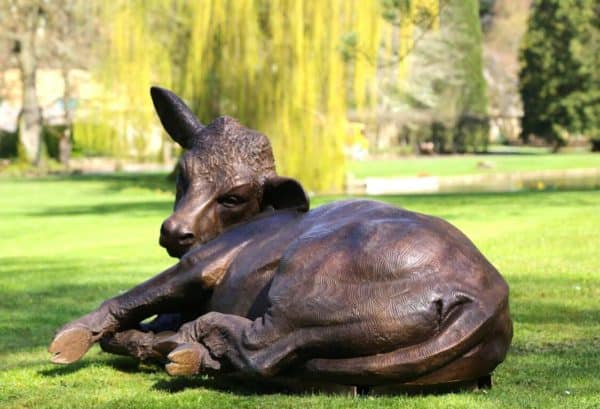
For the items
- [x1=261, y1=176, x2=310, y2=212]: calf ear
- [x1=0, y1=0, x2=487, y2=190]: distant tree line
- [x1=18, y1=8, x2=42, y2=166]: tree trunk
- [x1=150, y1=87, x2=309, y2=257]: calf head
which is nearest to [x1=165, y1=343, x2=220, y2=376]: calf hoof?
[x1=150, y1=87, x2=309, y2=257]: calf head

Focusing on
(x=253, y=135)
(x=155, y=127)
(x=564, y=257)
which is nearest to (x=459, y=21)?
(x=155, y=127)

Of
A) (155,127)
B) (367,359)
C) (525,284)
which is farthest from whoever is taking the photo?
(155,127)

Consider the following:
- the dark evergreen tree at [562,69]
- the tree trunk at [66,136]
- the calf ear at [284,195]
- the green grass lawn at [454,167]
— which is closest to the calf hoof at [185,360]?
the calf ear at [284,195]

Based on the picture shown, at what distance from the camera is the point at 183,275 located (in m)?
5.77

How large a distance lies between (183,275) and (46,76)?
220 ft

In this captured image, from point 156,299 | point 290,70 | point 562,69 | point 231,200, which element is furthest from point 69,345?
point 562,69

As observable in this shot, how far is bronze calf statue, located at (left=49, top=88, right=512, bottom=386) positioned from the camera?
4.85 meters

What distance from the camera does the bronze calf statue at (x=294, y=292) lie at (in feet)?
15.9

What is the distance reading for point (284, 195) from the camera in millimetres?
5957

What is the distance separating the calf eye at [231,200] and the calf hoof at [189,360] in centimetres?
92

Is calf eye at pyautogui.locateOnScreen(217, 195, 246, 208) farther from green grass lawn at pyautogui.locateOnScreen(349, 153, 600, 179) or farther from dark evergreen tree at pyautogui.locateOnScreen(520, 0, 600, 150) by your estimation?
dark evergreen tree at pyautogui.locateOnScreen(520, 0, 600, 150)

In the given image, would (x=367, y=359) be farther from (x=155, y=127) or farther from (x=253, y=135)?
(x=155, y=127)

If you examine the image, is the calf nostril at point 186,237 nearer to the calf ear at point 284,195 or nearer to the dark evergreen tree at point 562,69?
the calf ear at point 284,195

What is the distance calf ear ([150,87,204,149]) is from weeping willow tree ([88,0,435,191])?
65.5ft
